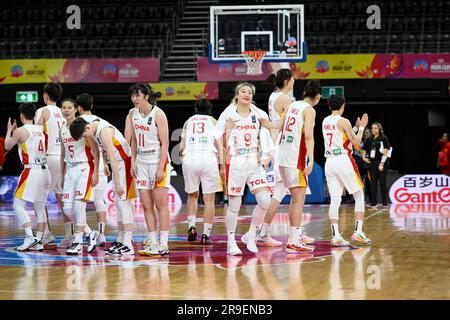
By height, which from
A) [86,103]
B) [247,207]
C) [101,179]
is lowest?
[247,207]

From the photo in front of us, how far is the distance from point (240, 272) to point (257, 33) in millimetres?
11827

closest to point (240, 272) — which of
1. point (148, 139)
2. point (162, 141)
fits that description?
point (162, 141)

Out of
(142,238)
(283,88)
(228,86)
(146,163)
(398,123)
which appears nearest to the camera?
(146,163)

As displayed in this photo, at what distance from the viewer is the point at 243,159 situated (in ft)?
30.8

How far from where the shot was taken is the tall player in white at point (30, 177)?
991cm

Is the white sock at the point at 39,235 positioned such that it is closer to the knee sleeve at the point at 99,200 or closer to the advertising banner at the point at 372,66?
the knee sleeve at the point at 99,200

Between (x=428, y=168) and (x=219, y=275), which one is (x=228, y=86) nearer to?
(x=428, y=168)

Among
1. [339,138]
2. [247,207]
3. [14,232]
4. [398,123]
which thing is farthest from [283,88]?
[398,123]

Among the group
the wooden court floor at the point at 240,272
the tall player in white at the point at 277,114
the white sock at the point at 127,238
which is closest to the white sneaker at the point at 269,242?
the tall player in white at the point at 277,114

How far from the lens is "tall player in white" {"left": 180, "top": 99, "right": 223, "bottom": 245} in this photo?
34.7 ft

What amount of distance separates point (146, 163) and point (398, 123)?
1918 centimetres

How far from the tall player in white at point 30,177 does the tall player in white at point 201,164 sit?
1874mm

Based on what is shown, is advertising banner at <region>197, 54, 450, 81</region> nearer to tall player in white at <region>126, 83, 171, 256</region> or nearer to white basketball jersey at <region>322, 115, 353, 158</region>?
white basketball jersey at <region>322, 115, 353, 158</region>

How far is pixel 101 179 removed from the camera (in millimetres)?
10141
